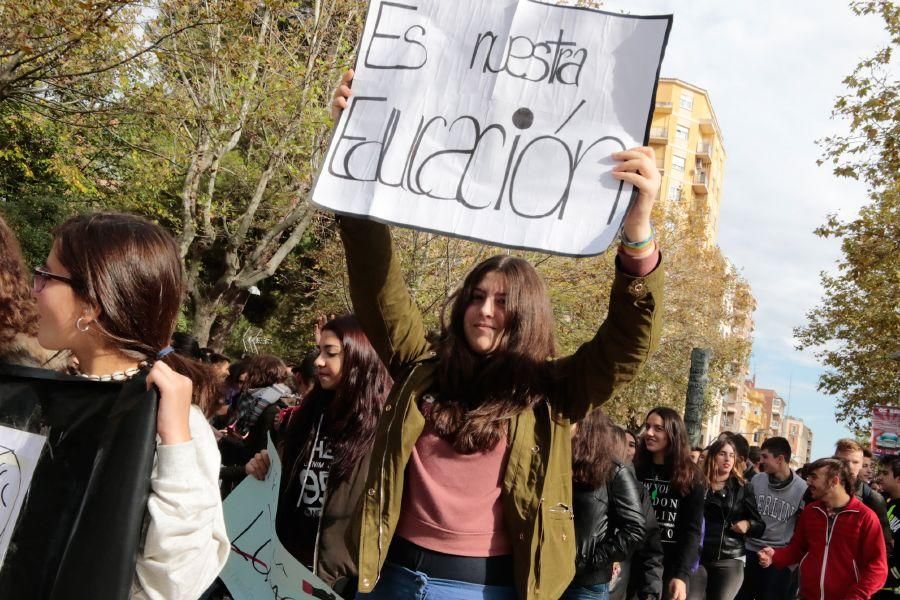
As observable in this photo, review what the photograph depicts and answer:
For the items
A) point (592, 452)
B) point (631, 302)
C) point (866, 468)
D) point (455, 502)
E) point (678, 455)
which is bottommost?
point (455, 502)

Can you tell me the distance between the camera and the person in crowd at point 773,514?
7957mm

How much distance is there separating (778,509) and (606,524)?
13.6ft

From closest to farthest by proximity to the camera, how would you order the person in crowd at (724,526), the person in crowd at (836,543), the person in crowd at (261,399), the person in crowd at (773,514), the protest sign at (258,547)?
the protest sign at (258,547), the person in crowd at (261,399), the person in crowd at (836,543), the person in crowd at (724,526), the person in crowd at (773,514)

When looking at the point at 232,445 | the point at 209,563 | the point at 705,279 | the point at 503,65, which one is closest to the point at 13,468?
the point at 209,563

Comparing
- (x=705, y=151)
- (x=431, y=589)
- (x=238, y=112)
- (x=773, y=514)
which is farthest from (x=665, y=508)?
(x=705, y=151)

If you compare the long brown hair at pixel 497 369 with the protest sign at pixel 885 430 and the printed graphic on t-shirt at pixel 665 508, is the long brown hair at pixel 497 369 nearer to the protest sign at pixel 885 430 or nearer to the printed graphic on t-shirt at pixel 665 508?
Answer: the printed graphic on t-shirt at pixel 665 508

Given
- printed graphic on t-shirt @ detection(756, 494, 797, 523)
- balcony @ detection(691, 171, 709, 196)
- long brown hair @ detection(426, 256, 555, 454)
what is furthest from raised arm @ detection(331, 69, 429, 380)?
balcony @ detection(691, 171, 709, 196)

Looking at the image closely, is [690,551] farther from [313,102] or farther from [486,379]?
[313,102]

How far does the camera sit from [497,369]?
8.68 ft

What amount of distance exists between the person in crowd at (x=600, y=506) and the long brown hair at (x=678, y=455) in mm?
1305

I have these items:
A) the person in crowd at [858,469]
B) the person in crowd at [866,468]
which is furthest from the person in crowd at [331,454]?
the person in crowd at [866,468]

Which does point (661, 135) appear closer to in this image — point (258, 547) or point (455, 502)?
point (258, 547)

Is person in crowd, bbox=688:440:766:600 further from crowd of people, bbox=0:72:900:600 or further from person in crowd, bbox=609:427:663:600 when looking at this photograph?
crowd of people, bbox=0:72:900:600

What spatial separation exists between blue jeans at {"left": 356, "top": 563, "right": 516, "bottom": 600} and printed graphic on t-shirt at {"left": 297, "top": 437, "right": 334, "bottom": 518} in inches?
55.8
